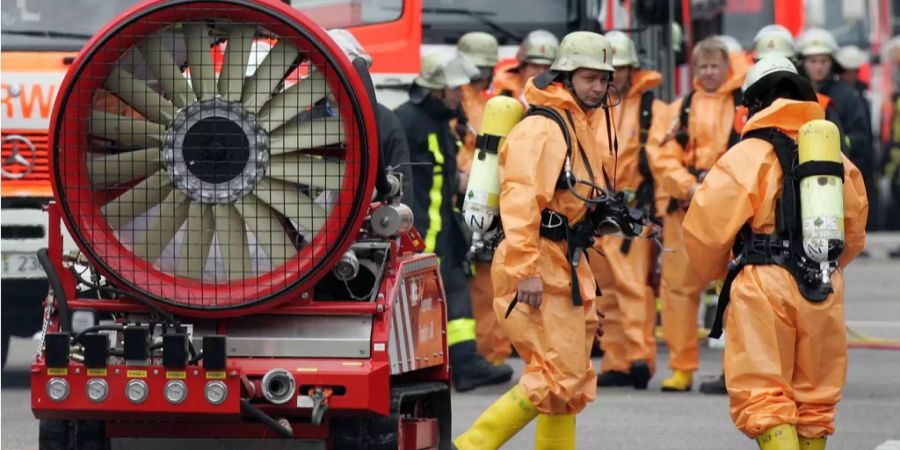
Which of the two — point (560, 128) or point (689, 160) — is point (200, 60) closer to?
point (560, 128)

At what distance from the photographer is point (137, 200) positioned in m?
7.70

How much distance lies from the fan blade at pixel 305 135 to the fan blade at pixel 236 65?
198mm

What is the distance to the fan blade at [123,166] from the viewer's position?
768 cm

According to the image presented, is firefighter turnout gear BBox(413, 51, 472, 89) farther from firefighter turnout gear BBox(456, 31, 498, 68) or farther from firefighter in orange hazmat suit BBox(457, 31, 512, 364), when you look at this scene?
firefighter turnout gear BBox(456, 31, 498, 68)

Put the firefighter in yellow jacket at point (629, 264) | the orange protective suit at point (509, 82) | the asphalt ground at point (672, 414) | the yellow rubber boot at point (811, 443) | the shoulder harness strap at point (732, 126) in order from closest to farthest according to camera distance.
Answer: the yellow rubber boot at point (811, 443), the asphalt ground at point (672, 414), the shoulder harness strap at point (732, 126), the firefighter in yellow jacket at point (629, 264), the orange protective suit at point (509, 82)

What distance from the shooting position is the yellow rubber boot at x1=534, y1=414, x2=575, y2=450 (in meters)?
8.86

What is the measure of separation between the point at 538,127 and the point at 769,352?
50.3 inches

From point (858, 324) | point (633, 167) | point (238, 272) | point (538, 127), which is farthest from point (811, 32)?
point (238, 272)

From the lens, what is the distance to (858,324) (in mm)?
17234

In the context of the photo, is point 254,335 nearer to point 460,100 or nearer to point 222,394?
point 222,394

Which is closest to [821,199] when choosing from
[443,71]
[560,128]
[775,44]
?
[560,128]

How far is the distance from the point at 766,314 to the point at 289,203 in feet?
6.23

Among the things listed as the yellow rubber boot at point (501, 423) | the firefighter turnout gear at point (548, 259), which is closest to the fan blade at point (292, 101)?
the firefighter turnout gear at point (548, 259)

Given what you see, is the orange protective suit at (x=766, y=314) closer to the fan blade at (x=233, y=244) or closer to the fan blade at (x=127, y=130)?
the fan blade at (x=233, y=244)
